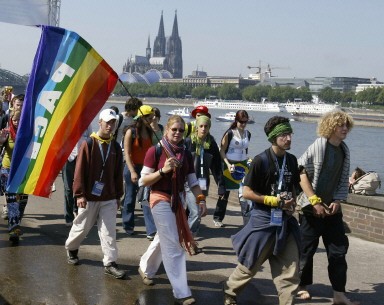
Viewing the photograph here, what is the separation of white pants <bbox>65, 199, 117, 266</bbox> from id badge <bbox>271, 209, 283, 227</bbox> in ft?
5.04

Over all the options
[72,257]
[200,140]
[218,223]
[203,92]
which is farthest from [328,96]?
[72,257]

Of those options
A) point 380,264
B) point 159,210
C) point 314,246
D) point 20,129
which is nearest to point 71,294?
point 159,210

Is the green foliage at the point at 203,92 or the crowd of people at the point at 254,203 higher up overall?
the crowd of people at the point at 254,203

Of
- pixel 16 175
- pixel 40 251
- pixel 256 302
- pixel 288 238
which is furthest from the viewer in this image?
pixel 40 251

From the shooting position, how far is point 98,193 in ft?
18.4

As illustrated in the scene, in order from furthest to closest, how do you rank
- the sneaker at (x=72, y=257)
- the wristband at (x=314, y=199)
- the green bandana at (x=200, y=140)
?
the green bandana at (x=200, y=140), the sneaker at (x=72, y=257), the wristband at (x=314, y=199)

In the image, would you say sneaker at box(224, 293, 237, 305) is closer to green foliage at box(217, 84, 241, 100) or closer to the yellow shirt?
the yellow shirt

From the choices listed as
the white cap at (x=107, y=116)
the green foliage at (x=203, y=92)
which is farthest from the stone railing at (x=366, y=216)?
the green foliage at (x=203, y=92)

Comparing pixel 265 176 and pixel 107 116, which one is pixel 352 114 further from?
pixel 265 176

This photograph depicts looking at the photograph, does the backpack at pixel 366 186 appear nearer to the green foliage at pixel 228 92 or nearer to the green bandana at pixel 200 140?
the green bandana at pixel 200 140

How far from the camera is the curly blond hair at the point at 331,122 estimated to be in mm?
5102

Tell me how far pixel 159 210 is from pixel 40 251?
1890mm

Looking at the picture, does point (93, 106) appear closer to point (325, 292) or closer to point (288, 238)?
point (288, 238)

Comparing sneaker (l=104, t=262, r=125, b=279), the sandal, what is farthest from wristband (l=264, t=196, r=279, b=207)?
sneaker (l=104, t=262, r=125, b=279)
